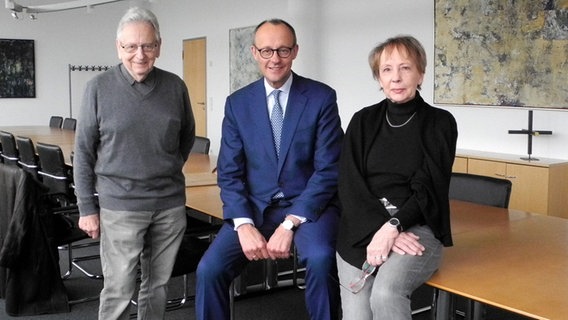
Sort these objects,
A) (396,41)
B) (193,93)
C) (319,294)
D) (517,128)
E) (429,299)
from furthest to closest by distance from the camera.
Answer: (193,93)
(517,128)
(429,299)
(319,294)
(396,41)

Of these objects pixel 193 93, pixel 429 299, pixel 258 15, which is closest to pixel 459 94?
pixel 429 299

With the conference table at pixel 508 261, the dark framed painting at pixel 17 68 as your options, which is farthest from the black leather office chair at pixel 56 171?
the dark framed painting at pixel 17 68

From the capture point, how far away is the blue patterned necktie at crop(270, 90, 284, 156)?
269cm

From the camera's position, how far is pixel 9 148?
5887 mm

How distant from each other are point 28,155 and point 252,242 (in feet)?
11.1

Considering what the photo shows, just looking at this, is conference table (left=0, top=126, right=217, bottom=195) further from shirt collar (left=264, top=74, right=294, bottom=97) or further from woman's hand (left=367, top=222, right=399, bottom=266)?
woman's hand (left=367, top=222, right=399, bottom=266)

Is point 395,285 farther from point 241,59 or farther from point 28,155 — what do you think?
point 241,59

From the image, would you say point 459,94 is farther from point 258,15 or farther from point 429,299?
point 258,15

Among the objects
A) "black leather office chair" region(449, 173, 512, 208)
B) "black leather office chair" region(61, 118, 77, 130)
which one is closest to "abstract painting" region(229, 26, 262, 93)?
A: "black leather office chair" region(61, 118, 77, 130)

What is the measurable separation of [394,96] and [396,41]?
193 mm

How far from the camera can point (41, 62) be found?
11945 millimetres

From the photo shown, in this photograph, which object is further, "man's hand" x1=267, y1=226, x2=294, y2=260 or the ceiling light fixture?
the ceiling light fixture

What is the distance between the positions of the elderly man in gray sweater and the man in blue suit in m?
0.22

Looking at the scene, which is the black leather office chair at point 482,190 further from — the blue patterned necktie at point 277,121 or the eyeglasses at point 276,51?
the eyeglasses at point 276,51
